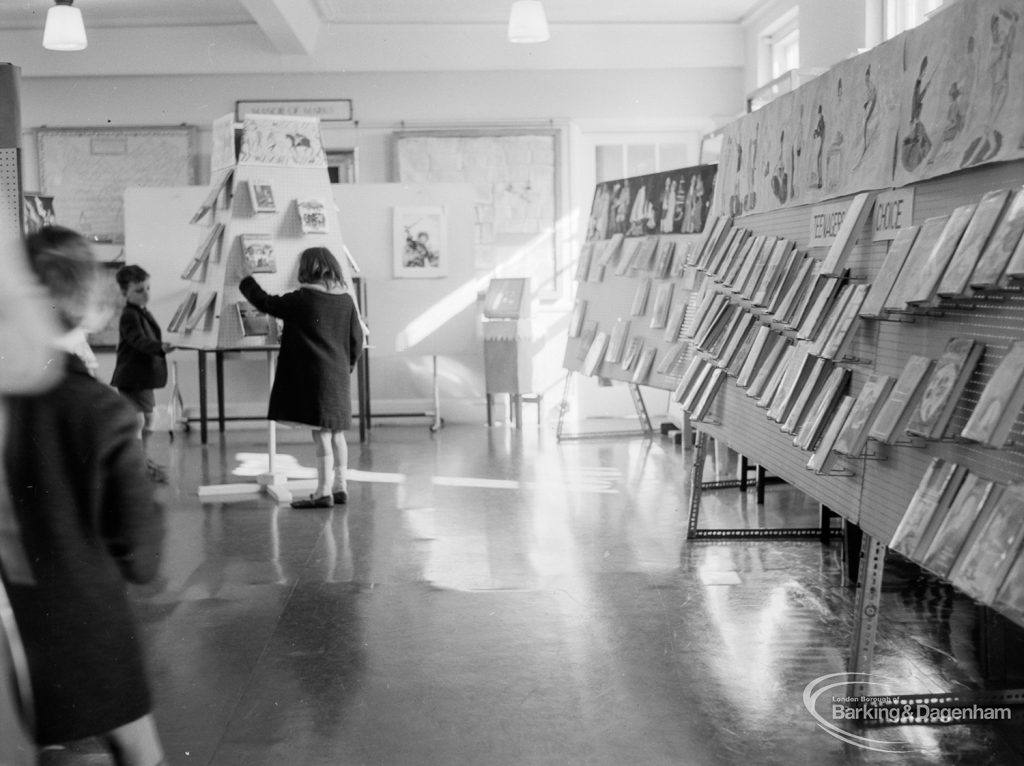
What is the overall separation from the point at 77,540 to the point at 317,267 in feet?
12.6

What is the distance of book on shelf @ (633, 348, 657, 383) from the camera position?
7012mm

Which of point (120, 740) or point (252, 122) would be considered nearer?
point (120, 740)

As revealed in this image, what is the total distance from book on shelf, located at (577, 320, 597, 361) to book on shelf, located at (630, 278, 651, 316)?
740mm

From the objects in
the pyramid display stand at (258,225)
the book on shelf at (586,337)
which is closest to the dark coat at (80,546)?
the pyramid display stand at (258,225)

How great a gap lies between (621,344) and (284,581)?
11.3ft

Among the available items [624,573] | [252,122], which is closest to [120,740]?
[624,573]

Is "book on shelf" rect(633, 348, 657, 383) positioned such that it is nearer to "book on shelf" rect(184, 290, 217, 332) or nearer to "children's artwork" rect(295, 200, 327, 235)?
"children's artwork" rect(295, 200, 327, 235)

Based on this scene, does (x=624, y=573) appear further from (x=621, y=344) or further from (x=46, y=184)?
(x=46, y=184)

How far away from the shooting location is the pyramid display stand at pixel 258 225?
6.50m

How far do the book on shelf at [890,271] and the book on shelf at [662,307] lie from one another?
3901 millimetres

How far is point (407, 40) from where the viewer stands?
9.64m

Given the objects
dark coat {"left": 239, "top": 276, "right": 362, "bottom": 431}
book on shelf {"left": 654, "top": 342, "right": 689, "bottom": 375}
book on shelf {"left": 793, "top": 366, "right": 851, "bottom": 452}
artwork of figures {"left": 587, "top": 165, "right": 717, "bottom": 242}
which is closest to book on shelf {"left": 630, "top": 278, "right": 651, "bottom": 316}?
artwork of figures {"left": 587, "top": 165, "right": 717, "bottom": 242}

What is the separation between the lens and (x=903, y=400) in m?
2.83

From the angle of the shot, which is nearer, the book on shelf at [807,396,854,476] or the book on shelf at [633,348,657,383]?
the book on shelf at [807,396,854,476]
